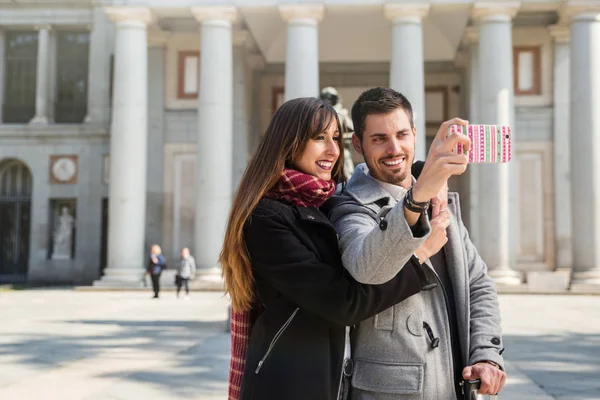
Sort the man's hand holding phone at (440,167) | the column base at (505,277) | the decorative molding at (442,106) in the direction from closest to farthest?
1. the man's hand holding phone at (440,167)
2. the column base at (505,277)
3. the decorative molding at (442,106)

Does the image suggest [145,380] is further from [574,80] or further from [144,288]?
[574,80]

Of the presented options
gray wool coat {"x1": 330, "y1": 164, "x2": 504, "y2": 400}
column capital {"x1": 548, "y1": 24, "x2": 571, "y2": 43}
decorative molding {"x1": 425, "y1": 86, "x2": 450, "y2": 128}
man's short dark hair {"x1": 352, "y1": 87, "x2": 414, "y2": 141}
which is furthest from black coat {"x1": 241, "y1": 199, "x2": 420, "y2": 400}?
decorative molding {"x1": 425, "y1": 86, "x2": 450, "y2": 128}

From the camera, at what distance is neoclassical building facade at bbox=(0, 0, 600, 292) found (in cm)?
2653

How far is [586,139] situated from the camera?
86.1ft

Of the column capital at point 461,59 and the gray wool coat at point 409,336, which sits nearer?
the gray wool coat at point 409,336

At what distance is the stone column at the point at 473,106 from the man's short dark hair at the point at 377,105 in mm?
28035

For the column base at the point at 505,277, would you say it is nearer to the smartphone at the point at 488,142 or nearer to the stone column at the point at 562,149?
the stone column at the point at 562,149

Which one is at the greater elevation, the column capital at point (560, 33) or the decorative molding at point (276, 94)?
the column capital at point (560, 33)

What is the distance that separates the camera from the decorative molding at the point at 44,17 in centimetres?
3509

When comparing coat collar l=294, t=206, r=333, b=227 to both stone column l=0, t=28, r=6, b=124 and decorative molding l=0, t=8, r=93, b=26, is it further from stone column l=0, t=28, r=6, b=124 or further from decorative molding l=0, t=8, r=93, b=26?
stone column l=0, t=28, r=6, b=124

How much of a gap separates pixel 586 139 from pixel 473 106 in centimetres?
690

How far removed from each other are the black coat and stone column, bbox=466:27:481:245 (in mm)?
28399

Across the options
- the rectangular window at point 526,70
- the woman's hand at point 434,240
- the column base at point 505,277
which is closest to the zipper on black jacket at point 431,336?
the woman's hand at point 434,240

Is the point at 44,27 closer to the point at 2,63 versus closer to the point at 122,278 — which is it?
the point at 2,63
